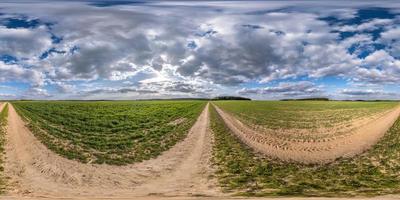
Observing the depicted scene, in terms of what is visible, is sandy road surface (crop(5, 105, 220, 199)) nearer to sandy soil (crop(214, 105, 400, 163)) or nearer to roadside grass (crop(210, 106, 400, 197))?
roadside grass (crop(210, 106, 400, 197))

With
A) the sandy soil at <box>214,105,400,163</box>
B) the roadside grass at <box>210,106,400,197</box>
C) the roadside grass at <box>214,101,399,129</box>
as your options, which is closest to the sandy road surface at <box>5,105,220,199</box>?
the roadside grass at <box>210,106,400,197</box>

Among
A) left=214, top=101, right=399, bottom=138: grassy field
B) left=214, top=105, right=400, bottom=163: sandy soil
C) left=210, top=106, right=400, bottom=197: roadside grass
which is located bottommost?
left=210, top=106, right=400, bottom=197: roadside grass

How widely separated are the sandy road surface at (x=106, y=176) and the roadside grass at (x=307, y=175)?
1053mm

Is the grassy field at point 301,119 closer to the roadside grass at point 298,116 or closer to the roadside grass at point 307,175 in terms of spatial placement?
the roadside grass at point 298,116

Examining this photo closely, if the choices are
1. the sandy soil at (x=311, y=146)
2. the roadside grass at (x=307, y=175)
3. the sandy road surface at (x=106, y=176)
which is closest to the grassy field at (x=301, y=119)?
the sandy soil at (x=311, y=146)

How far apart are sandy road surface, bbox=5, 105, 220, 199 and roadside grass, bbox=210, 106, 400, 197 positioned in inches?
41.5

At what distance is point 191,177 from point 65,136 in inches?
636

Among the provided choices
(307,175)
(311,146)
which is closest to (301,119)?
(311,146)

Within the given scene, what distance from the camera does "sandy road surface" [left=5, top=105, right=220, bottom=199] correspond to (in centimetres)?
1734

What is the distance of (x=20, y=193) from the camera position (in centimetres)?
1709

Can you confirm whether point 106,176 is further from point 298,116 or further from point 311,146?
point 298,116

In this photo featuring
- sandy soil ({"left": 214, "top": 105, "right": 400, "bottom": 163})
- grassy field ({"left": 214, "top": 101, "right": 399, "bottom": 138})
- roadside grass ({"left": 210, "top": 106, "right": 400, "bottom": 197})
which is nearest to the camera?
roadside grass ({"left": 210, "top": 106, "right": 400, "bottom": 197})

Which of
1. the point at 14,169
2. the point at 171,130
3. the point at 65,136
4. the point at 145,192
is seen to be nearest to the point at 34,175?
the point at 14,169

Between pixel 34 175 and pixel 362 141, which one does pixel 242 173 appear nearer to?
pixel 34 175
